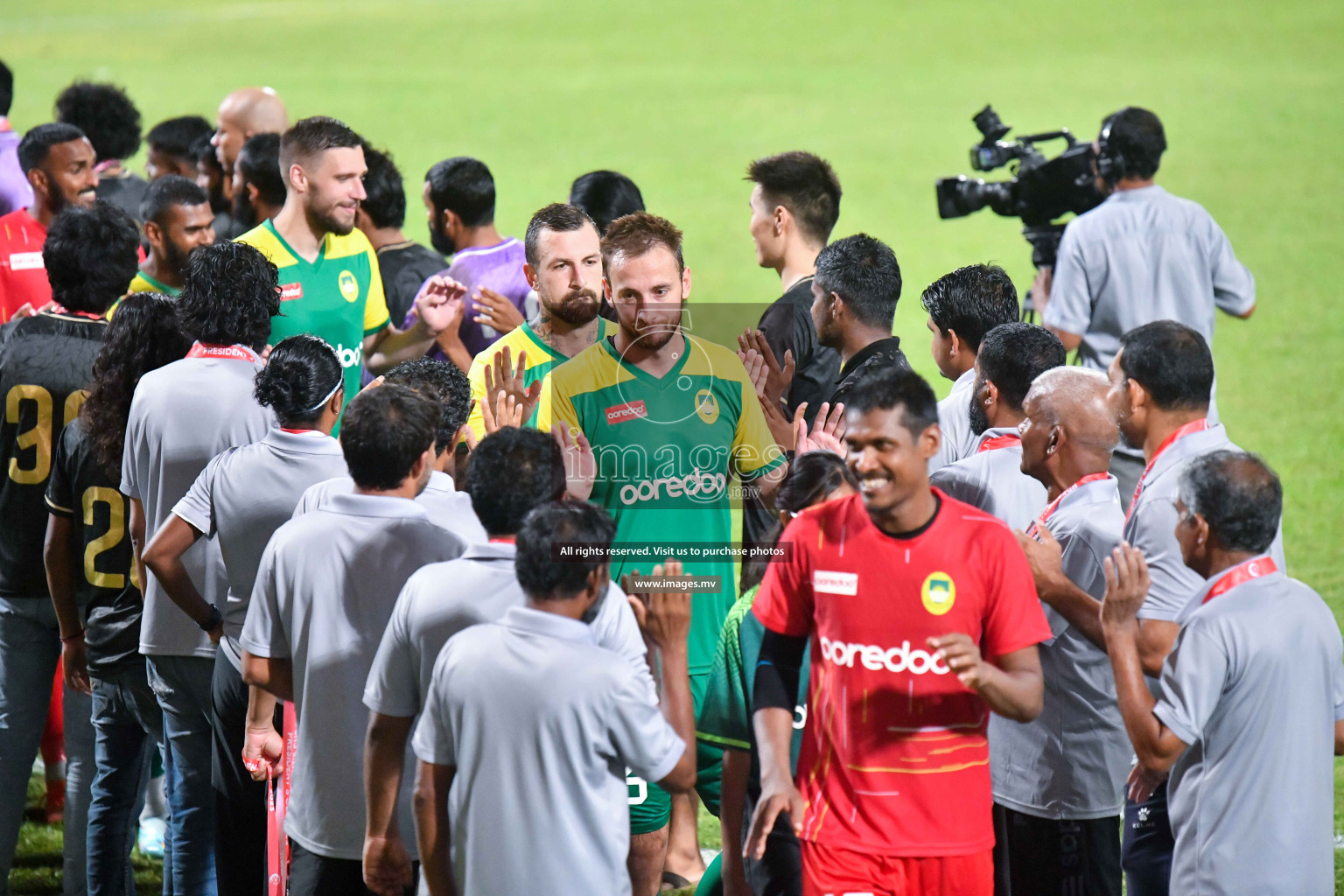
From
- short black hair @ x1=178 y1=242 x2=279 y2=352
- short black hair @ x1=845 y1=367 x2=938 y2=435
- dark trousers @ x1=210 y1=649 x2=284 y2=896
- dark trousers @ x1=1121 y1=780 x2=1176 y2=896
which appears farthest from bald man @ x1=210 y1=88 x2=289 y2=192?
dark trousers @ x1=1121 y1=780 x2=1176 y2=896

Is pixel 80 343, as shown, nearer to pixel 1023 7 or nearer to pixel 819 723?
pixel 819 723

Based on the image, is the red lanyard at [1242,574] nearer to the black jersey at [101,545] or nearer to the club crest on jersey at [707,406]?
the club crest on jersey at [707,406]

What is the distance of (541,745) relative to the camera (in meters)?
3.01

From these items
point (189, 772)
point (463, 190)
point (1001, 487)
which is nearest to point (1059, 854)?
point (1001, 487)

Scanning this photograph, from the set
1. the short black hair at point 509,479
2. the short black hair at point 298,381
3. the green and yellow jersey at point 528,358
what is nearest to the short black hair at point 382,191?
the green and yellow jersey at point 528,358

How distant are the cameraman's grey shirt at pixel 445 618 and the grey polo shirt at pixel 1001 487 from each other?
1322 mm

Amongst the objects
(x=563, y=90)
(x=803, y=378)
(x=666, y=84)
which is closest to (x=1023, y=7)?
(x=666, y=84)

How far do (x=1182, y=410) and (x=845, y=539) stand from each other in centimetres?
128

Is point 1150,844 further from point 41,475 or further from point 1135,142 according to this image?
point 1135,142

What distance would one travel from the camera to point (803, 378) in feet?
17.8

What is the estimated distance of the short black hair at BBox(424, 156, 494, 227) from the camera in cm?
660

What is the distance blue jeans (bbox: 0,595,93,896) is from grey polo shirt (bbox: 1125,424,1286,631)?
11.7 ft

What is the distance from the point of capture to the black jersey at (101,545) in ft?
14.9

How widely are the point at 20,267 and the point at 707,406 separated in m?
4.09
